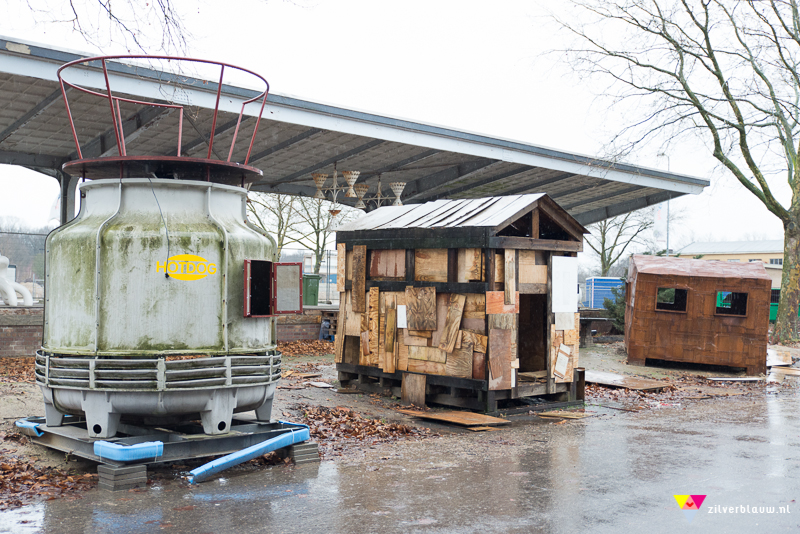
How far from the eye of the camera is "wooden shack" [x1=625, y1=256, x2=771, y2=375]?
15.5 meters

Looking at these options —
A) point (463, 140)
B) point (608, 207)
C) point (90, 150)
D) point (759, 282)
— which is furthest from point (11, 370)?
point (608, 207)

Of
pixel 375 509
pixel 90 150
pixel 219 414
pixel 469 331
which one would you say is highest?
pixel 90 150

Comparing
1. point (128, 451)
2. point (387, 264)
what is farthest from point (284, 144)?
point (128, 451)

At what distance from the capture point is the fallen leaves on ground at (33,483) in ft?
18.6

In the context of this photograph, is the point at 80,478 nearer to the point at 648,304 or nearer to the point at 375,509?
the point at 375,509

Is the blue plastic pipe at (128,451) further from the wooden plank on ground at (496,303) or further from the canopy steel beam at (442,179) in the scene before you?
the canopy steel beam at (442,179)

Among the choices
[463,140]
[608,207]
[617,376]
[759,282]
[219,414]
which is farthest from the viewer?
[608,207]

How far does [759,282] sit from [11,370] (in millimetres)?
14826

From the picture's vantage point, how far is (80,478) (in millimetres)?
6258

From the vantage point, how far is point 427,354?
10531mm

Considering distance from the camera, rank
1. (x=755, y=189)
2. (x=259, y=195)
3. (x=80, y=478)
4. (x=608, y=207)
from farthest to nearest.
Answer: (x=259, y=195) → (x=608, y=207) → (x=755, y=189) → (x=80, y=478)

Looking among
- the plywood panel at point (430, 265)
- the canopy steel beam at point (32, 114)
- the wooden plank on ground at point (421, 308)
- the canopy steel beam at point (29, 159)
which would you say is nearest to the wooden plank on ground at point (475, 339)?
the wooden plank on ground at point (421, 308)

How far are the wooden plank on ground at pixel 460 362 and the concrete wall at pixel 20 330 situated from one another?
8.97 meters

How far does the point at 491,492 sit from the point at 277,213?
33.8 meters
